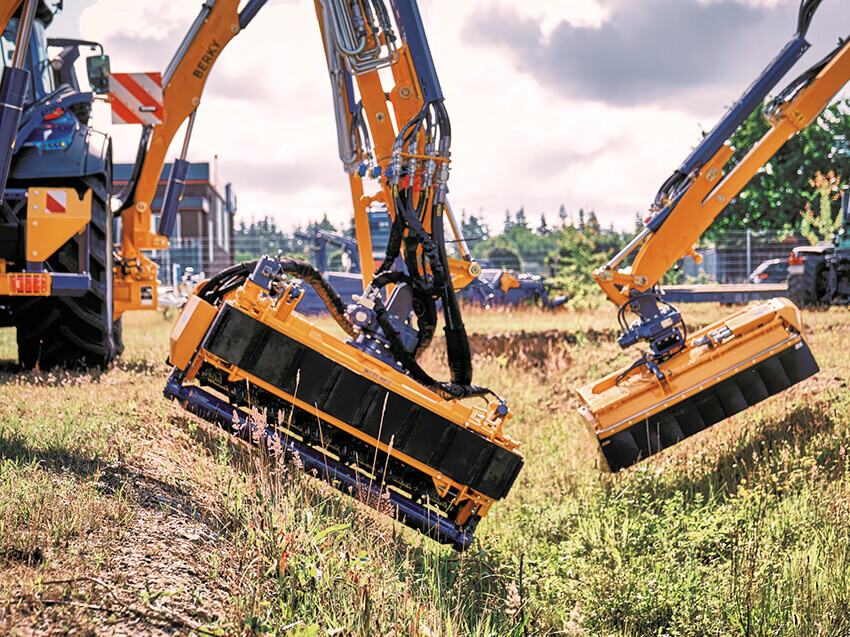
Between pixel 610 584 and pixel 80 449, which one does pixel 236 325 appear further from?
pixel 610 584

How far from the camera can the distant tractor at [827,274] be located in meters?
11.9

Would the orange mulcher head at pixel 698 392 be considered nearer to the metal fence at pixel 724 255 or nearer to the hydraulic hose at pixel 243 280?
the hydraulic hose at pixel 243 280

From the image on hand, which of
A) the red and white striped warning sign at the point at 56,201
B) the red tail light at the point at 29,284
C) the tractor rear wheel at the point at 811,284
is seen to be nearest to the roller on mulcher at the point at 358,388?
the red tail light at the point at 29,284

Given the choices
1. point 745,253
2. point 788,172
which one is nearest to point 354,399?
point 745,253

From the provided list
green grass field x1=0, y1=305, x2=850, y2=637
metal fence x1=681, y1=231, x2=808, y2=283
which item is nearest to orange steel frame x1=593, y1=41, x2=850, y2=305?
green grass field x1=0, y1=305, x2=850, y2=637

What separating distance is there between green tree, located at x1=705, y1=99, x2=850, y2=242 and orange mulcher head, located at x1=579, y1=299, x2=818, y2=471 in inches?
862

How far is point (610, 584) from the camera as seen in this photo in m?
3.38

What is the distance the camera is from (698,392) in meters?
4.76

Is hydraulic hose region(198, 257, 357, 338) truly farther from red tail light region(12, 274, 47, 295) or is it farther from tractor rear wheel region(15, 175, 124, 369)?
tractor rear wheel region(15, 175, 124, 369)

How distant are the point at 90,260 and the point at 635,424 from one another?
14.6 ft

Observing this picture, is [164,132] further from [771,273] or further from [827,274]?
[771,273]

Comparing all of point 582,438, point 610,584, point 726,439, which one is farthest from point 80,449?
point 726,439

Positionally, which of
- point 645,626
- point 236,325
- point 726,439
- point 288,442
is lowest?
point 645,626

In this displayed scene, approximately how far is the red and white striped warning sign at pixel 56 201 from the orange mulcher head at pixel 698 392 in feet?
13.6
